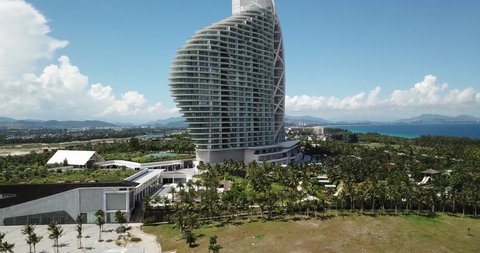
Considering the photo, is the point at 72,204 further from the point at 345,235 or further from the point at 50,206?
the point at 345,235

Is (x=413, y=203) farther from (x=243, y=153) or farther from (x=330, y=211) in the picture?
(x=243, y=153)

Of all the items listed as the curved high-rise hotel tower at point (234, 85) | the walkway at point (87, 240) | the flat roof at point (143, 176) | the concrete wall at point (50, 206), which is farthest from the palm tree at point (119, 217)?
the curved high-rise hotel tower at point (234, 85)

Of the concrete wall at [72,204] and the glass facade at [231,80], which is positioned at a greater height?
the glass facade at [231,80]

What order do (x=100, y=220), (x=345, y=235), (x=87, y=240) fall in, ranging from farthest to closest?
(x=100, y=220), (x=345, y=235), (x=87, y=240)

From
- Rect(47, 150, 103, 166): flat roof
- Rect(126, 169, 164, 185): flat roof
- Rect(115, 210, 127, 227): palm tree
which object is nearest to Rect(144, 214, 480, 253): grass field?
Rect(115, 210, 127, 227): palm tree

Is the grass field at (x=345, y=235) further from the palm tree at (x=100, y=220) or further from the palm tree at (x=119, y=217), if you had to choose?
the palm tree at (x=100, y=220)

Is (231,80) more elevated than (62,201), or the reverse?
(231,80)

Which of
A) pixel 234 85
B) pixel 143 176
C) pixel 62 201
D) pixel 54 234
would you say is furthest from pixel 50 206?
pixel 234 85

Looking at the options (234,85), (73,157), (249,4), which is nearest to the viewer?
(73,157)
